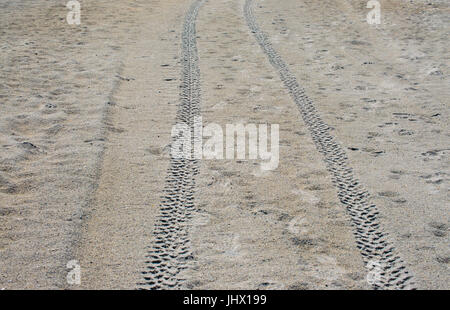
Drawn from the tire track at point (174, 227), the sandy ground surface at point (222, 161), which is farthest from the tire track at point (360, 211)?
the tire track at point (174, 227)

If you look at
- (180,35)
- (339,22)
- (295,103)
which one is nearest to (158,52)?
(180,35)

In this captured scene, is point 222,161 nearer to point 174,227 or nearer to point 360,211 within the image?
point 174,227

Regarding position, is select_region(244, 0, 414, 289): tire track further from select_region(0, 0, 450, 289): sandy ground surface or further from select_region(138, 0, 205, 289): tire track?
select_region(138, 0, 205, 289): tire track

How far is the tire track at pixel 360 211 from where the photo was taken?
461 cm

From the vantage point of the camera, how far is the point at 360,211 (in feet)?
18.3

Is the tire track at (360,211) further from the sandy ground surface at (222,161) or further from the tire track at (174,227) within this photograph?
the tire track at (174,227)

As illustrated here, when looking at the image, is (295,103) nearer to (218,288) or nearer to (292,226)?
(292,226)

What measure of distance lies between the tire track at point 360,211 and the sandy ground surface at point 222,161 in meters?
0.09

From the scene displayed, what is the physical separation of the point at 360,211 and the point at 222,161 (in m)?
1.78

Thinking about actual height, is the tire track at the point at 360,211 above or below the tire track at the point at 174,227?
above

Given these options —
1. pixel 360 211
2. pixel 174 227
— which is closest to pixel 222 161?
pixel 174 227

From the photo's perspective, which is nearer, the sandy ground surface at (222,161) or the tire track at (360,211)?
the tire track at (360,211)
